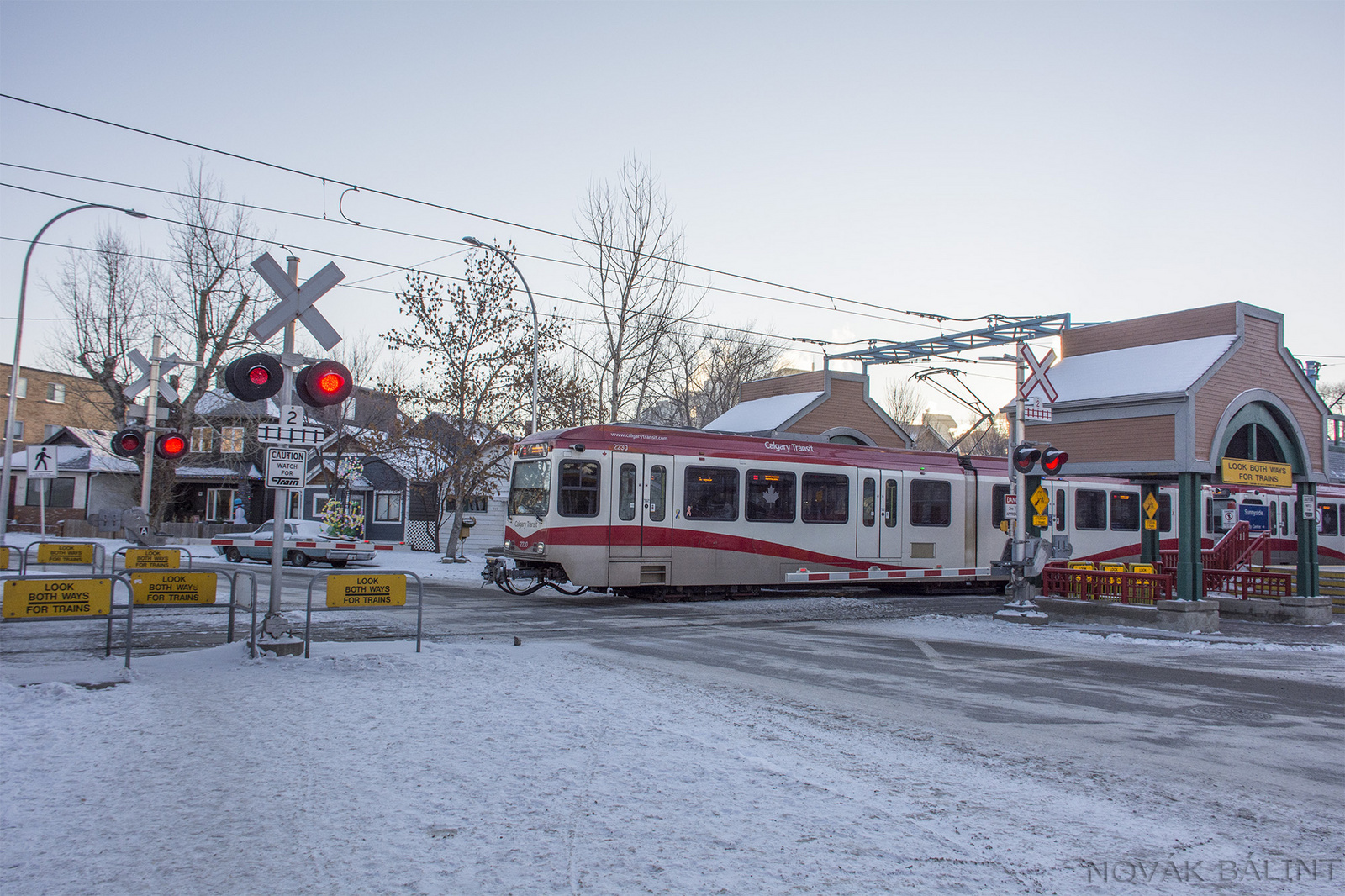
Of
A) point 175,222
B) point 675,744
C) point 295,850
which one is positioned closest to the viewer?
point 295,850

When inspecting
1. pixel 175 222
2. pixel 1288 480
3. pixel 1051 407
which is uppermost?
pixel 175 222

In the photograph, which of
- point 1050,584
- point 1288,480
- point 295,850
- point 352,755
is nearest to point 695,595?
point 1050,584

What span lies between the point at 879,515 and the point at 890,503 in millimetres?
428

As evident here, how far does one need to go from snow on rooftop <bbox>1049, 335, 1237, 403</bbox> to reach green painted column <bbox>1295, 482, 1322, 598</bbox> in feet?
13.5

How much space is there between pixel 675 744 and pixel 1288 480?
1645 cm

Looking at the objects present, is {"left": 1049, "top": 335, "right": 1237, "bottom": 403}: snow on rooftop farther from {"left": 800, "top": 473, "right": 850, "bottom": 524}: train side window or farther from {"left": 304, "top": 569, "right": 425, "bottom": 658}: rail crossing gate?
{"left": 304, "top": 569, "right": 425, "bottom": 658}: rail crossing gate

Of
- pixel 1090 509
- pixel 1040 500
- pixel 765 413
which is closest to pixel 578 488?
pixel 1040 500

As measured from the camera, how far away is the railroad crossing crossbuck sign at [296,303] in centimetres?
877

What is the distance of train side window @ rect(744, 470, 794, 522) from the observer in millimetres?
19062

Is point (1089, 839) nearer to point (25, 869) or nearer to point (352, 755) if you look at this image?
point (352, 755)

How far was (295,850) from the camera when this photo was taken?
429 centimetres

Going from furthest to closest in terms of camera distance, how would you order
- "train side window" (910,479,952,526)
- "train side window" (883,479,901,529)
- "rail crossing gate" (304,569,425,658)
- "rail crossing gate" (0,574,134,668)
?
"train side window" (910,479,952,526), "train side window" (883,479,901,529), "rail crossing gate" (304,569,425,658), "rail crossing gate" (0,574,134,668)

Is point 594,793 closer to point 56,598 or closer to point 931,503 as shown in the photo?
point 56,598

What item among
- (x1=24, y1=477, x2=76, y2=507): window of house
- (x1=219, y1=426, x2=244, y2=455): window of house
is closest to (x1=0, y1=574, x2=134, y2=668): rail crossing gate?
(x1=219, y1=426, x2=244, y2=455): window of house
